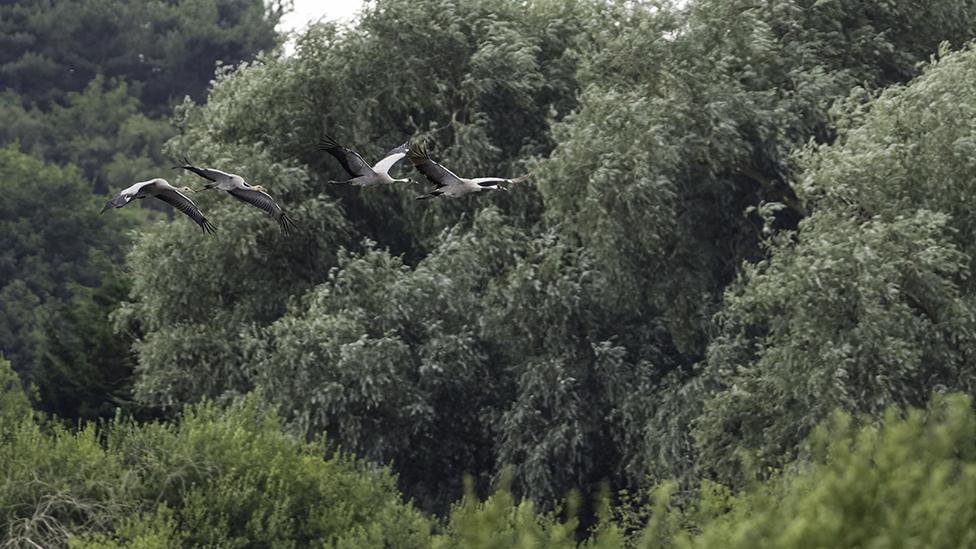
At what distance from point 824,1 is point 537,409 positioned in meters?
8.05

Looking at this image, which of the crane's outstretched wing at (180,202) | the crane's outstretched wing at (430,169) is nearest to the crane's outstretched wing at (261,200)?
the crane's outstretched wing at (180,202)

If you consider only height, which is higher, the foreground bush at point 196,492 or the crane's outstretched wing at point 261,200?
the crane's outstretched wing at point 261,200

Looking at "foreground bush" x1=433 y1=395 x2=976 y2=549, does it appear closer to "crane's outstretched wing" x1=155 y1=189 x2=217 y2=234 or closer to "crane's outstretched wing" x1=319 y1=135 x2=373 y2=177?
"crane's outstretched wing" x1=319 y1=135 x2=373 y2=177

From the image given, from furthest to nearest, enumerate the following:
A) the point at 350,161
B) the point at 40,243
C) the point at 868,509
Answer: the point at 40,243
the point at 350,161
the point at 868,509

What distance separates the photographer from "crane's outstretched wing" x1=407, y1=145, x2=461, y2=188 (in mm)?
20188

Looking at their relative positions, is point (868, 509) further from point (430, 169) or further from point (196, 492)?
point (196, 492)

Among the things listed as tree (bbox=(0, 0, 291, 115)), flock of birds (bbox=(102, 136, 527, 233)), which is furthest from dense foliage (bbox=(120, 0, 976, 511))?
tree (bbox=(0, 0, 291, 115))

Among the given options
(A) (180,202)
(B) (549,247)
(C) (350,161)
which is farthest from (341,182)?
(B) (549,247)

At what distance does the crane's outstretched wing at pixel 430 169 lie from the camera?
20.2 meters

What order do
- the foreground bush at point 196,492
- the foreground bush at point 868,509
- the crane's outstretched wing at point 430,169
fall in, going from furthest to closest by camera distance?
the foreground bush at point 196,492, the crane's outstretched wing at point 430,169, the foreground bush at point 868,509

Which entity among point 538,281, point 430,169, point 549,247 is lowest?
point 538,281

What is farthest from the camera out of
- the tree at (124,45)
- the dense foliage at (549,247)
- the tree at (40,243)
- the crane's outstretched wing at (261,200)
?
the tree at (124,45)

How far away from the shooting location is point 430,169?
21.9 metres

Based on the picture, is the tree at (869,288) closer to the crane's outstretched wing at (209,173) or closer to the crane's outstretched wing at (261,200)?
the crane's outstretched wing at (261,200)
